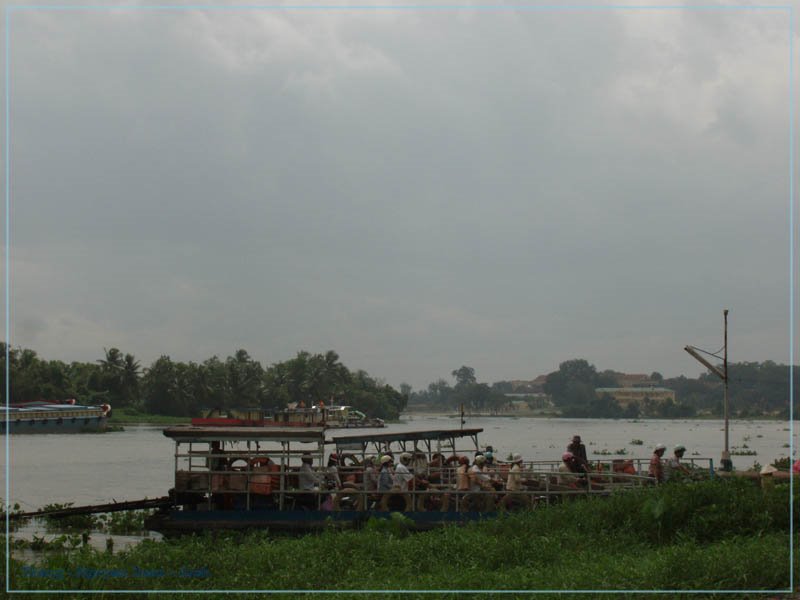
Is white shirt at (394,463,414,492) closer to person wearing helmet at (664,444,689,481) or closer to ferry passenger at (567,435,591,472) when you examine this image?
ferry passenger at (567,435,591,472)

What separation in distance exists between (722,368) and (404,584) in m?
18.3

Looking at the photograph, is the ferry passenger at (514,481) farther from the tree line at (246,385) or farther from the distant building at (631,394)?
the distant building at (631,394)

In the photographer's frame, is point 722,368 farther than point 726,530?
Yes

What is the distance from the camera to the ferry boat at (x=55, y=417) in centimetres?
7519

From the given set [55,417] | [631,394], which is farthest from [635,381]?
[55,417]

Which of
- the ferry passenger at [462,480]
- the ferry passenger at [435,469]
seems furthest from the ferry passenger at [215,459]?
the ferry passenger at [462,480]

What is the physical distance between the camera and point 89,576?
11664 mm

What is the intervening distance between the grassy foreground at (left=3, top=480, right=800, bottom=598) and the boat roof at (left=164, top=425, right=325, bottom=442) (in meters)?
3.19

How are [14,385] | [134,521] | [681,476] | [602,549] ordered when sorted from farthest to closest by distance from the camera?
[14,385] → [134,521] → [681,476] → [602,549]

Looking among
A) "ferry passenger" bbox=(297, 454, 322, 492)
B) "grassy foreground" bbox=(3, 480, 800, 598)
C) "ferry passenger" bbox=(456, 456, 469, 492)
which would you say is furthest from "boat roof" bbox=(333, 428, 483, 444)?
"grassy foreground" bbox=(3, 480, 800, 598)

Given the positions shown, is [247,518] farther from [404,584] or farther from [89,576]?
[404,584]

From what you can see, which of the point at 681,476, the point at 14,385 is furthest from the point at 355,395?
the point at 14,385

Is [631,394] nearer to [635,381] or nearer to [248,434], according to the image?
[635,381]

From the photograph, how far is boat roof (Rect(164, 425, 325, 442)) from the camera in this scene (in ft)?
59.7
